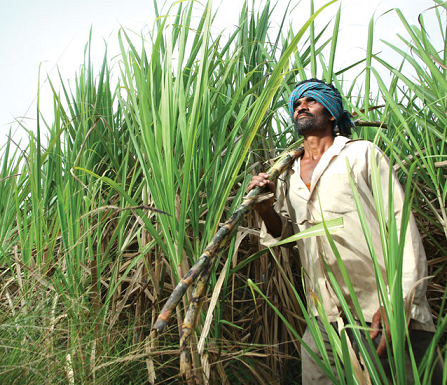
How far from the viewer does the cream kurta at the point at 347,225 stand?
3.35 feet

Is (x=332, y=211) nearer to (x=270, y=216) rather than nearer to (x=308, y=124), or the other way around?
(x=270, y=216)

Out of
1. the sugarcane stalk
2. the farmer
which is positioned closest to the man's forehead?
the farmer

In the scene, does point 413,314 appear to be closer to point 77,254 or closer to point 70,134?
point 77,254

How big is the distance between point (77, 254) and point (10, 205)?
25.3 inches

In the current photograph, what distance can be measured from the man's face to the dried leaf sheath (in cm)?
17

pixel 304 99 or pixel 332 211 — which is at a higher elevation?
pixel 304 99

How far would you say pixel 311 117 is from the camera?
4.26ft

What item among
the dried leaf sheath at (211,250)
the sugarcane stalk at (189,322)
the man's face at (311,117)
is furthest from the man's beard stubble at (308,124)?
the sugarcane stalk at (189,322)

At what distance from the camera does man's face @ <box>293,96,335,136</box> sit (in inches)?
50.9

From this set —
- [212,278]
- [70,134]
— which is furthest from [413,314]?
[70,134]

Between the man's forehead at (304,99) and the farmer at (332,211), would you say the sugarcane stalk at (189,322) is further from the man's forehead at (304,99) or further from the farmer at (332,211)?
the man's forehead at (304,99)

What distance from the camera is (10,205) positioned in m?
1.69

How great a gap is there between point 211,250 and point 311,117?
0.66 meters

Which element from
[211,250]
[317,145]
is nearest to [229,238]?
[211,250]
